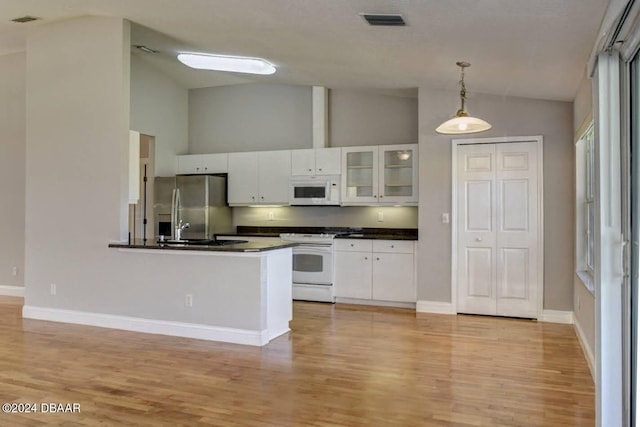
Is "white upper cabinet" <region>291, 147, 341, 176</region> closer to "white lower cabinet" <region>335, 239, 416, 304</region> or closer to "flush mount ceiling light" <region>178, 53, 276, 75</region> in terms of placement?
"white lower cabinet" <region>335, 239, 416, 304</region>

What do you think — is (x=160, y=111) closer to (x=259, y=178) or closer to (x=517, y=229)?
(x=259, y=178)

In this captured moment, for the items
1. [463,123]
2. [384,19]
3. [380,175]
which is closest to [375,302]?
[380,175]

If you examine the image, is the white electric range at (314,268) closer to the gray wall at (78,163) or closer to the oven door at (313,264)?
the oven door at (313,264)

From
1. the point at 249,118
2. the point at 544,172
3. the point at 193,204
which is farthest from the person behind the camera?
the point at 249,118

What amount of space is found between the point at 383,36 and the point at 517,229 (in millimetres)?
2809

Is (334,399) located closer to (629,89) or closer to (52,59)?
(629,89)

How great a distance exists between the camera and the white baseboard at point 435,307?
18.9 ft

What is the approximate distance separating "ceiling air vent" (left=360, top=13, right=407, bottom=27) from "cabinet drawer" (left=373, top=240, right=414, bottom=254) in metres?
2.99

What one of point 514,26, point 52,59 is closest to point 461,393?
point 514,26

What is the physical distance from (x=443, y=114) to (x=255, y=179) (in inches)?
111

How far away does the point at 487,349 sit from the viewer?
14.1 ft

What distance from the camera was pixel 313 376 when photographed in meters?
3.57

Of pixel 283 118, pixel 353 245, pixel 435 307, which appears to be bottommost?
pixel 435 307

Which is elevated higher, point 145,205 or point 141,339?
point 145,205
